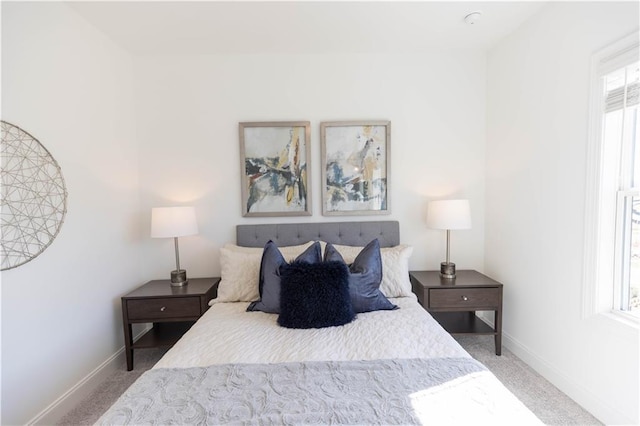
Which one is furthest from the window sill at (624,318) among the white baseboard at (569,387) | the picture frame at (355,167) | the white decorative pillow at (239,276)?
the white decorative pillow at (239,276)

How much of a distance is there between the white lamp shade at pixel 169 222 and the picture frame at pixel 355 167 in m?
1.25

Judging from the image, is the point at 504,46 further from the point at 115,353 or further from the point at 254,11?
the point at 115,353

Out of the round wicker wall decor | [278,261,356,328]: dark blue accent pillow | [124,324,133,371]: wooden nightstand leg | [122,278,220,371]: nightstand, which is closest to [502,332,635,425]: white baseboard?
[278,261,356,328]: dark blue accent pillow

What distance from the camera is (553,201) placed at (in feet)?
6.86

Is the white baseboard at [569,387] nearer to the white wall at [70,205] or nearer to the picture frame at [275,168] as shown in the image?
the picture frame at [275,168]

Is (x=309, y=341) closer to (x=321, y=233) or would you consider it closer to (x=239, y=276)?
(x=239, y=276)

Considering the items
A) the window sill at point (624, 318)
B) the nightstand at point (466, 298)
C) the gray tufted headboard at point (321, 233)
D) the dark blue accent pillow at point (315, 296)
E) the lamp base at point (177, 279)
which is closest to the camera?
the window sill at point (624, 318)

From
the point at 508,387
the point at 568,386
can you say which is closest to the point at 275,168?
the point at 508,387

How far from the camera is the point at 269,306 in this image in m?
2.06

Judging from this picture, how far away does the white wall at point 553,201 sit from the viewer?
67.6 inches

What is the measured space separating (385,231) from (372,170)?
0.60 meters

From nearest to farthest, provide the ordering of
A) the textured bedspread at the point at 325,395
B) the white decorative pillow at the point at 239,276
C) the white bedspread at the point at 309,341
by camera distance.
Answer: the textured bedspread at the point at 325,395 < the white bedspread at the point at 309,341 < the white decorative pillow at the point at 239,276

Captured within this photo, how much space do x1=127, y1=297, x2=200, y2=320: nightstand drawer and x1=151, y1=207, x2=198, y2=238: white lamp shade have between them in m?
0.53

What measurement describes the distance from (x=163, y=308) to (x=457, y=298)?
2426 mm
